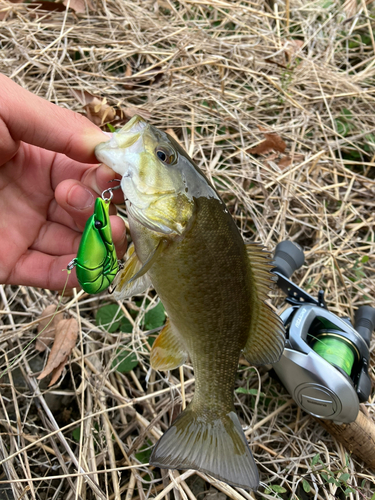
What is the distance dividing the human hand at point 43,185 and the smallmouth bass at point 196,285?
204 millimetres

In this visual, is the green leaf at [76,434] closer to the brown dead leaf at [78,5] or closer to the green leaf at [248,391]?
the green leaf at [248,391]

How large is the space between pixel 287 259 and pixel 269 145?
4.30ft

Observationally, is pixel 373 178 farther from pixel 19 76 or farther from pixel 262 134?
pixel 19 76

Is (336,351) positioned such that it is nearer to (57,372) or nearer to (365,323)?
(365,323)

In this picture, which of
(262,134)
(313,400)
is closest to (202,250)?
(313,400)

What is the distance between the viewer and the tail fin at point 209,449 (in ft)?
5.04

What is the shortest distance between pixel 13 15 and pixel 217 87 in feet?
6.27

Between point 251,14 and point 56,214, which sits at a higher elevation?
point 251,14

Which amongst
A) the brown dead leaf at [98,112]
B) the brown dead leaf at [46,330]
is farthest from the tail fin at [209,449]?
the brown dead leaf at [98,112]

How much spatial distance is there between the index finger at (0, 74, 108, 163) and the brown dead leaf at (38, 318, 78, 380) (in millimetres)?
1027

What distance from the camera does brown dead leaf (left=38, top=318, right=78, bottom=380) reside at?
2068 mm

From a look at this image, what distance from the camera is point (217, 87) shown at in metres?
3.47

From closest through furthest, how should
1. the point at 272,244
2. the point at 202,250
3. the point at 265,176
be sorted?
the point at 202,250 < the point at 272,244 < the point at 265,176

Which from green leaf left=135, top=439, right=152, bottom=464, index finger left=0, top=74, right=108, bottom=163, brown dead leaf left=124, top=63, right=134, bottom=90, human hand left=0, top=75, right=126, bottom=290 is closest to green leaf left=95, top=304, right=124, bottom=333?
human hand left=0, top=75, right=126, bottom=290
